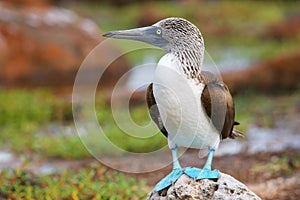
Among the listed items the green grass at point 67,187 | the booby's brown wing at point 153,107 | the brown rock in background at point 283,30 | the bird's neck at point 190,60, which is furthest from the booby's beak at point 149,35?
the brown rock in background at point 283,30

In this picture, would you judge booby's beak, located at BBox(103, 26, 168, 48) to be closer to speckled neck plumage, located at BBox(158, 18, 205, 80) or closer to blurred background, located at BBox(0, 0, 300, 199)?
speckled neck plumage, located at BBox(158, 18, 205, 80)

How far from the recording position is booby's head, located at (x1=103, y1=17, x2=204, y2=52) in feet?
12.3

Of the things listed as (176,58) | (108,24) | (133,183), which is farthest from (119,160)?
(108,24)

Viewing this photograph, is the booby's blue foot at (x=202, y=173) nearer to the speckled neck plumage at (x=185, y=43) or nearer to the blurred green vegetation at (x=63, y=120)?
the speckled neck plumage at (x=185, y=43)

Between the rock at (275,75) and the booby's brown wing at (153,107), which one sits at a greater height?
the booby's brown wing at (153,107)

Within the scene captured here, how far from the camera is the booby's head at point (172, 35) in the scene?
376 centimetres

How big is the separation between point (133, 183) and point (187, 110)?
165 centimetres

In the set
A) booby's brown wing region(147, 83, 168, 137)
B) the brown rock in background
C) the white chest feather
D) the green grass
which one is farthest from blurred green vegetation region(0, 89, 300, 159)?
the brown rock in background

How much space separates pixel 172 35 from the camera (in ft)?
12.4

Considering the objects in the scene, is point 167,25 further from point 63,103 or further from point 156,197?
point 63,103

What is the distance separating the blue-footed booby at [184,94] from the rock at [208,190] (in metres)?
0.04

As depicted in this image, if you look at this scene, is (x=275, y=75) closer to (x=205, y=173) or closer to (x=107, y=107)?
(x=107, y=107)

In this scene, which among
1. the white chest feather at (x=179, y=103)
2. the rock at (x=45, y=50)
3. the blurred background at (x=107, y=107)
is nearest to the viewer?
the white chest feather at (x=179, y=103)

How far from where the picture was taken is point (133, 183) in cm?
510
